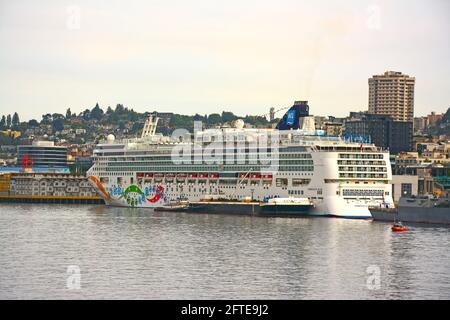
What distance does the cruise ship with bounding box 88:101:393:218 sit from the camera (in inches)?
3014

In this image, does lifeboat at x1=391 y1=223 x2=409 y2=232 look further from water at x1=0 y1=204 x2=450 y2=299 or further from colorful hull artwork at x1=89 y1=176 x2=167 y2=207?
colorful hull artwork at x1=89 y1=176 x2=167 y2=207

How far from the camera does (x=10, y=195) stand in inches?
5236

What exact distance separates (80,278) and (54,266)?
3.75 metres

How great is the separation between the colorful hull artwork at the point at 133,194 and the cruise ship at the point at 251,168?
84 millimetres

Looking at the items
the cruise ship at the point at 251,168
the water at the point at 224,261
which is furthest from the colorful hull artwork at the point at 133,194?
the water at the point at 224,261

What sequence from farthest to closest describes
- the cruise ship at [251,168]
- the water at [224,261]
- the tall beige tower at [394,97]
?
the tall beige tower at [394,97] → the cruise ship at [251,168] → the water at [224,261]

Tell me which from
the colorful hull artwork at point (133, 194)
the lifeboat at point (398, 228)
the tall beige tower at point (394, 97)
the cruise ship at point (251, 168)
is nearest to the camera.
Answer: the lifeboat at point (398, 228)

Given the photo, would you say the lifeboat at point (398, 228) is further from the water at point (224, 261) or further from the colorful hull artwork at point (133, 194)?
the colorful hull artwork at point (133, 194)

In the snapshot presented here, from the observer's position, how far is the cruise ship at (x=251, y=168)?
7656 centimetres

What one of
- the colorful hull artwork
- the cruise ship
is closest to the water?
the cruise ship

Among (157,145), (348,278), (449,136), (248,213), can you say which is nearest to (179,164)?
(157,145)

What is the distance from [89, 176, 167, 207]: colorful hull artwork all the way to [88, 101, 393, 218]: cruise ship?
84 mm

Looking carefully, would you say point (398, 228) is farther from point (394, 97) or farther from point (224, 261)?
point (394, 97)

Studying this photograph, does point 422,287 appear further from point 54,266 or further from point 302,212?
point 302,212
